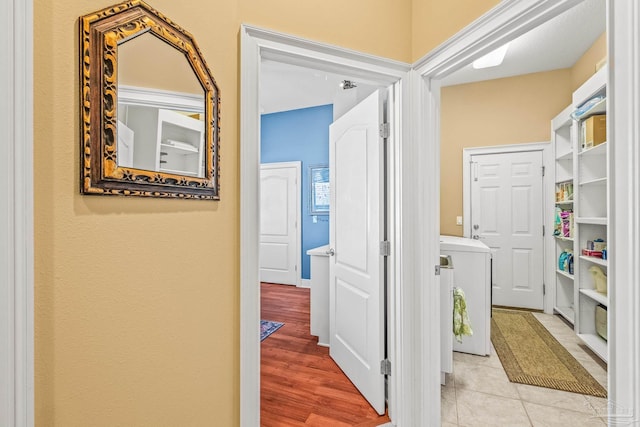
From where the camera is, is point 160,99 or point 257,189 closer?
point 160,99

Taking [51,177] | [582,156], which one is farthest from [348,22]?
[582,156]

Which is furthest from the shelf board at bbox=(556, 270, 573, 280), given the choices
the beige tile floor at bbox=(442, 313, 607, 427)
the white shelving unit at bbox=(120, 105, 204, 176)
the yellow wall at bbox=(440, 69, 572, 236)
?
the white shelving unit at bbox=(120, 105, 204, 176)

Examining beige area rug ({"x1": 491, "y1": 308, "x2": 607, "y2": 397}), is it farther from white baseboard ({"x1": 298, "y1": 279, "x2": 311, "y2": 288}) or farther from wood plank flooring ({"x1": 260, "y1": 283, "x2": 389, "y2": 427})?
white baseboard ({"x1": 298, "y1": 279, "x2": 311, "y2": 288})

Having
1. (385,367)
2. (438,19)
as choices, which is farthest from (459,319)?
(438,19)

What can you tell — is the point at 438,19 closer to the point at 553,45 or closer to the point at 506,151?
the point at 553,45

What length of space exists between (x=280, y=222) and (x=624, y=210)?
4657mm

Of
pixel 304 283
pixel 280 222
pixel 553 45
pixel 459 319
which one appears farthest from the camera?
pixel 280 222

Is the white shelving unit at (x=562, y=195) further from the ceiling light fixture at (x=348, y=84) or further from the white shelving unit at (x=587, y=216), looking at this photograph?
the ceiling light fixture at (x=348, y=84)

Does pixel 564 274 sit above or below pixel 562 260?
below

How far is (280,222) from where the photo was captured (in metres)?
5.19

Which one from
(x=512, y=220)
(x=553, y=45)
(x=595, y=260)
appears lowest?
(x=595, y=260)

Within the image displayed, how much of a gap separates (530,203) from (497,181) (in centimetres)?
49

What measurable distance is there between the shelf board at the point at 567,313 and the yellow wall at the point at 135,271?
3.83 m

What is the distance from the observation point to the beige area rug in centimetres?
218
